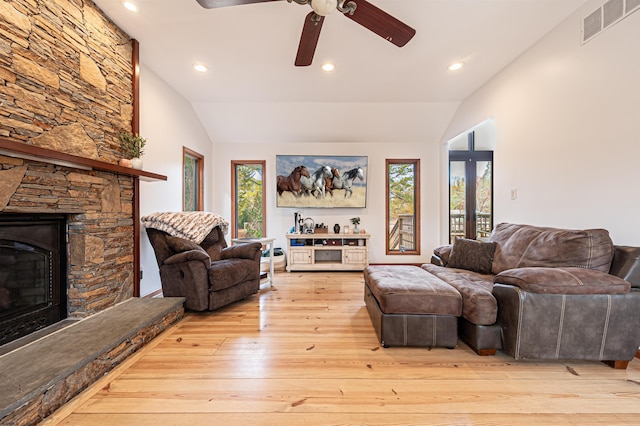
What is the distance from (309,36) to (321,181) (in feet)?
9.63

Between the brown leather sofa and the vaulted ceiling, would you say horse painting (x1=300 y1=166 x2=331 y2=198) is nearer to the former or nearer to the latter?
the vaulted ceiling

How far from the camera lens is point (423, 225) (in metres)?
4.76

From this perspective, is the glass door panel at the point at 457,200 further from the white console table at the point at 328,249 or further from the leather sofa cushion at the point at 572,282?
the leather sofa cushion at the point at 572,282

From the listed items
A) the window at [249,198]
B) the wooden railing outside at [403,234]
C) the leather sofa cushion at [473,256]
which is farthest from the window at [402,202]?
the window at [249,198]

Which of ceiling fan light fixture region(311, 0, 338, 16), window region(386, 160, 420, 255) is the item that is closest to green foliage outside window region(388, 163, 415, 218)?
window region(386, 160, 420, 255)

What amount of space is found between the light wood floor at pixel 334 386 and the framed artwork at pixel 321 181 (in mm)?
2828

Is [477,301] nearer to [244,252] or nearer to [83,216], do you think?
[244,252]

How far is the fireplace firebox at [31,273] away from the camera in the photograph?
1.65 meters

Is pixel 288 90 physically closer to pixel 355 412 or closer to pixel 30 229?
pixel 30 229

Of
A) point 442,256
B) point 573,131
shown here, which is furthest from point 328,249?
point 573,131

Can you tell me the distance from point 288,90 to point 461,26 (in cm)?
220

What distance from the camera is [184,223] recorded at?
9.18ft

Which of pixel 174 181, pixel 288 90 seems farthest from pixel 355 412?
pixel 288 90

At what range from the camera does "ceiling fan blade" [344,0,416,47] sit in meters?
1.57
